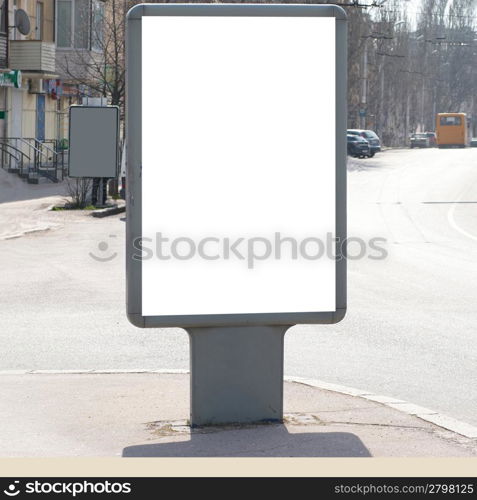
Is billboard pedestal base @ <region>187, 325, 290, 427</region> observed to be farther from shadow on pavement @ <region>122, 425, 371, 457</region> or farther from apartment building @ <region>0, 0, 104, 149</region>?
apartment building @ <region>0, 0, 104, 149</region>

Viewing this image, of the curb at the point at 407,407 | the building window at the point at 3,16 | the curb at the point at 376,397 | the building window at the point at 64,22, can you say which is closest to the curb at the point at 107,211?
the building window at the point at 3,16

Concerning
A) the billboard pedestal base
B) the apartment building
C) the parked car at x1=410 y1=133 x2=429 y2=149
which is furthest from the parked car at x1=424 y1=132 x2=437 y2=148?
the billboard pedestal base

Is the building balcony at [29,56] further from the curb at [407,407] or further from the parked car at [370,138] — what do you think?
the curb at [407,407]

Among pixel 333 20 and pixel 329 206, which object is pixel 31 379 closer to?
pixel 329 206

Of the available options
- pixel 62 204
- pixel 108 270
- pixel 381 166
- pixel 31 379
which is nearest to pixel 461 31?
pixel 381 166

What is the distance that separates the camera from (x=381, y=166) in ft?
181

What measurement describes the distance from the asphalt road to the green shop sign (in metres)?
19.0

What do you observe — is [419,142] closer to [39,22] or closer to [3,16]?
[39,22]

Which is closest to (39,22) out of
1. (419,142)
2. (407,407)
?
(407,407)

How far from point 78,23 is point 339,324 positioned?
40.6m

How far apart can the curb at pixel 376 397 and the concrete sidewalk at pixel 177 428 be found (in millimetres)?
63

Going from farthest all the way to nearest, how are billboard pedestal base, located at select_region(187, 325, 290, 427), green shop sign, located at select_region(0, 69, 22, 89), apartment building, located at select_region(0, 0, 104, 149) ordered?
apartment building, located at select_region(0, 0, 104, 149) < green shop sign, located at select_region(0, 69, 22, 89) < billboard pedestal base, located at select_region(187, 325, 290, 427)

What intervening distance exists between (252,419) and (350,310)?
6190 millimetres

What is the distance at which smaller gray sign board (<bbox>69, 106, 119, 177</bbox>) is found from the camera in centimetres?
2777
